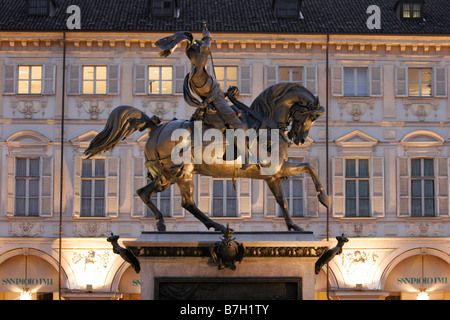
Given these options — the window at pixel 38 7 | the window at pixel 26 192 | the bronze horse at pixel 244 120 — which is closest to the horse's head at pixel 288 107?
the bronze horse at pixel 244 120

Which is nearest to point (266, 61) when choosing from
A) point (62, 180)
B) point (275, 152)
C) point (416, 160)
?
point (416, 160)

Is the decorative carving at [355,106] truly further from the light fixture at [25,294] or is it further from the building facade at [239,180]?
the light fixture at [25,294]

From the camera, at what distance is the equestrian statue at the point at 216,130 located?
426 inches

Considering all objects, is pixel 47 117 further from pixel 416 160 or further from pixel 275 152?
pixel 275 152

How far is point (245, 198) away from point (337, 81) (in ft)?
16.2

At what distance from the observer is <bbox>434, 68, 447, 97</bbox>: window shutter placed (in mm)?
27844

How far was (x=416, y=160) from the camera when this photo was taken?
27.6 m

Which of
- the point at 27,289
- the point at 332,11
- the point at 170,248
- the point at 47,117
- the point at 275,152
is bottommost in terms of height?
the point at 27,289

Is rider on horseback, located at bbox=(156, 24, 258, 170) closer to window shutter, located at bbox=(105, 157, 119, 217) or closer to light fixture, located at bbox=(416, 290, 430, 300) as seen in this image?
window shutter, located at bbox=(105, 157, 119, 217)

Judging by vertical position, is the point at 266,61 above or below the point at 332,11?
below

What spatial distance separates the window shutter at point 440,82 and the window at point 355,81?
2261mm

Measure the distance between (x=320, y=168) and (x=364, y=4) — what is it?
645cm
